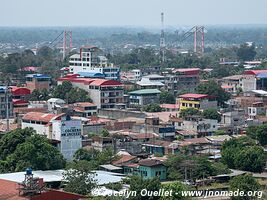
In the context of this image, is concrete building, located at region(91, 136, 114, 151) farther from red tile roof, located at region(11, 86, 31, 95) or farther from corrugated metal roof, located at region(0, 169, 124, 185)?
red tile roof, located at region(11, 86, 31, 95)

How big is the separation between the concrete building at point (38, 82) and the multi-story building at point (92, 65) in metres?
1.41

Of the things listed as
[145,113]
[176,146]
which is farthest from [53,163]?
[145,113]

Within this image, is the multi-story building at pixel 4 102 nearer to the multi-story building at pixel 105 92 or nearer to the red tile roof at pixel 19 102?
the red tile roof at pixel 19 102

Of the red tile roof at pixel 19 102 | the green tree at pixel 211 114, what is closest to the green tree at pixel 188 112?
the green tree at pixel 211 114

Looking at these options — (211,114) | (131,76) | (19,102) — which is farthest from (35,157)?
(131,76)

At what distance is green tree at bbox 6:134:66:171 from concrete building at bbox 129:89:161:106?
1153 centimetres

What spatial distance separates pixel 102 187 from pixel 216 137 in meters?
7.24

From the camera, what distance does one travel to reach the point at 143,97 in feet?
89.1

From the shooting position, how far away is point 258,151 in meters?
16.2

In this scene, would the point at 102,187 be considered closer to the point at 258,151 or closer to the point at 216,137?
the point at 258,151

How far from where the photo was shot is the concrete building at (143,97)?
27.1m

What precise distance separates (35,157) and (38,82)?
14.6 m

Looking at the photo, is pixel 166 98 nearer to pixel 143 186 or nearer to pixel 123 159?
pixel 123 159

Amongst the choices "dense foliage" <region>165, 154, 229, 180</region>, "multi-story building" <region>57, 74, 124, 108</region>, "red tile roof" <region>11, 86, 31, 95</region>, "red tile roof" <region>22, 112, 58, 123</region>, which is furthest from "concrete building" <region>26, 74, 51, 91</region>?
"dense foliage" <region>165, 154, 229, 180</region>
